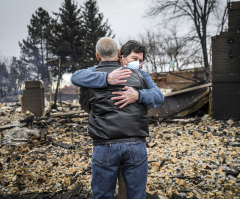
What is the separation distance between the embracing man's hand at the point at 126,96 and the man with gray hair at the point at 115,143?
0.04 meters

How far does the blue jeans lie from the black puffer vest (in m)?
0.07

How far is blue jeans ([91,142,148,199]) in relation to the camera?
156 cm

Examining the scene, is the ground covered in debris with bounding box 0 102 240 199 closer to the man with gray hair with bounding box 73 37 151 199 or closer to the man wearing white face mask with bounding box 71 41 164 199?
the man with gray hair with bounding box 73 37 151 199

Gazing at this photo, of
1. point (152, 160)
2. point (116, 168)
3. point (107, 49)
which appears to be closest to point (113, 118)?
point (116, 168)

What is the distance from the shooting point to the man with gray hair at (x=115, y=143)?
1564mm

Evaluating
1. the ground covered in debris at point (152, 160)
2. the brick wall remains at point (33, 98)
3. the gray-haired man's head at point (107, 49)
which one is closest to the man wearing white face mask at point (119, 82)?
the gray-haired man's head at point (107, 49)

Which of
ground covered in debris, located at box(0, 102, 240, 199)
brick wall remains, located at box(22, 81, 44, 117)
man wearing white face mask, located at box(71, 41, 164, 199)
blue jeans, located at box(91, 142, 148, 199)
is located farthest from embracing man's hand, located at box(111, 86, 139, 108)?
brick wall remains, located at box(22, 81, 44, 117)

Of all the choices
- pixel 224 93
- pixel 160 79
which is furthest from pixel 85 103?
pixel 160 79

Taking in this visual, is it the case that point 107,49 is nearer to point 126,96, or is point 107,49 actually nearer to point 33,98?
point 126,96

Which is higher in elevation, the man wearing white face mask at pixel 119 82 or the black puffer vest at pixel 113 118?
the man wearing white face mask at pixel 119 82

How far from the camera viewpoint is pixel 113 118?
1567mm

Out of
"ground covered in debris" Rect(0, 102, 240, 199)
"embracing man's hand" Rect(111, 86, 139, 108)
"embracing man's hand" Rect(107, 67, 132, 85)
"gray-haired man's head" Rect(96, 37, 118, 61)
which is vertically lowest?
"ground covered in debris" Rect(0, 102, 240, 199)

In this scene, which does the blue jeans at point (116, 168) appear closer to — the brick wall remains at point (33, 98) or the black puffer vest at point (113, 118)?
the black puffer vest at point (113, 118)

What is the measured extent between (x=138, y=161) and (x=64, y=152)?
4041 mm
